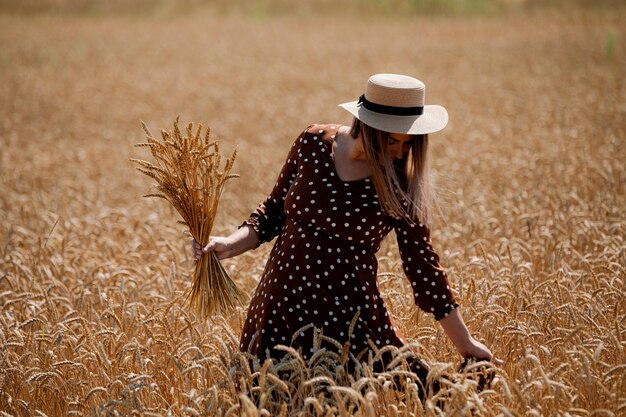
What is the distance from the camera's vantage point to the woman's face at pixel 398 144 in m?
2.94

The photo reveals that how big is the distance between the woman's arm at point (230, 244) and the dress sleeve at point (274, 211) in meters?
0.04

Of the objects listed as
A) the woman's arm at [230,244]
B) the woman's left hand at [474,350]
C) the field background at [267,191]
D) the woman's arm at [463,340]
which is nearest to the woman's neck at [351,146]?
the field background at [267,191]

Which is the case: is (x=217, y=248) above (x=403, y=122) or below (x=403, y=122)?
below

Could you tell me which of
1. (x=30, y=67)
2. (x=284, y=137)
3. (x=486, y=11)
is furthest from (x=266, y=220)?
(x=486, y=11)

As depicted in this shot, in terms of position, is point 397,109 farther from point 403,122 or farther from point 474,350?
point 474,350

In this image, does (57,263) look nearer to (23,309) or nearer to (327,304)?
(23,309)

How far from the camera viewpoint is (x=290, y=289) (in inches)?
119

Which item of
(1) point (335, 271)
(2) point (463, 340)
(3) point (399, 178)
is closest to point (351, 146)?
(3) point (399, 178)

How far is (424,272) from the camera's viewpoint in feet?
9.62

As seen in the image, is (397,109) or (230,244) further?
(230,244)

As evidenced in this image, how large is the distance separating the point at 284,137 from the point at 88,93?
19.1 feet

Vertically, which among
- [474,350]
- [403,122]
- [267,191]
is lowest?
[267,191]

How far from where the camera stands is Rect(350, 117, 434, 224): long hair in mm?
2859

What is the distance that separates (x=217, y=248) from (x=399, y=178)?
0.87 metres
